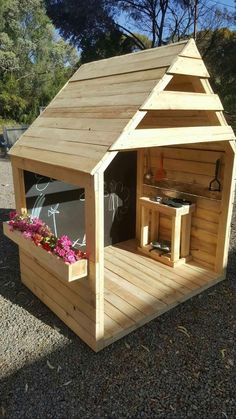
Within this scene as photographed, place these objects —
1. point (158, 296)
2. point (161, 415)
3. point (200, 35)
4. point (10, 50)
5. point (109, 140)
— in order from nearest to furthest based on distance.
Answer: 1. point (161, 415)
2. point (109, 140)
3. point (158, 296)
4. point (200, 35)
5. point (10, 50)

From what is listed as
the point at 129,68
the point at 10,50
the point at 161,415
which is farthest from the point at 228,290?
the point at 10,50

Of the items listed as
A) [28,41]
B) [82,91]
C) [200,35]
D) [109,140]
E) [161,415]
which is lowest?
[161,415]

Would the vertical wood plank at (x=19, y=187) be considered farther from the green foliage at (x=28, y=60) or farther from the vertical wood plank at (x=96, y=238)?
the green foliage at (x=28, y=60)

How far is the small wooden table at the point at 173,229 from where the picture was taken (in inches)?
138

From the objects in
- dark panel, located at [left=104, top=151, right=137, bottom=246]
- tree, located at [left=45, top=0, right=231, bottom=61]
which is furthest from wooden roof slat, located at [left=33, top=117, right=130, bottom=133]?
tree, located at [left=45, top=0, right=231, bottom=61]

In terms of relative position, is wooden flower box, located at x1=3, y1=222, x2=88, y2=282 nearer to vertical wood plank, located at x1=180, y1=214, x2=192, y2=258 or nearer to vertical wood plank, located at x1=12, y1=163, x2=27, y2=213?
vertical wood plank, located at x1=12, y1=163, x2=27, y2=213

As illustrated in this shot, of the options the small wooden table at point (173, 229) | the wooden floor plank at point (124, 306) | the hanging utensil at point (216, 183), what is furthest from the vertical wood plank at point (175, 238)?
the wooden floor plank at point (124, 306)

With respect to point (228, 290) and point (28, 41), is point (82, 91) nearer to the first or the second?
point (228, 290)

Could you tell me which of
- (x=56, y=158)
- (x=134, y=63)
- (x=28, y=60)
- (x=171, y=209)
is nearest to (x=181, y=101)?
(x=134, y=63)

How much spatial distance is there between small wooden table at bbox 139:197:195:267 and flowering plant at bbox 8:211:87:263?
4.49ft

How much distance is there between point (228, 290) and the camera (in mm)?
3266

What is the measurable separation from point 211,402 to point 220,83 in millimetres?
12992

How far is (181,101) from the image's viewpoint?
2398mm

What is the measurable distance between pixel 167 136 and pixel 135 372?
5.68 ft
